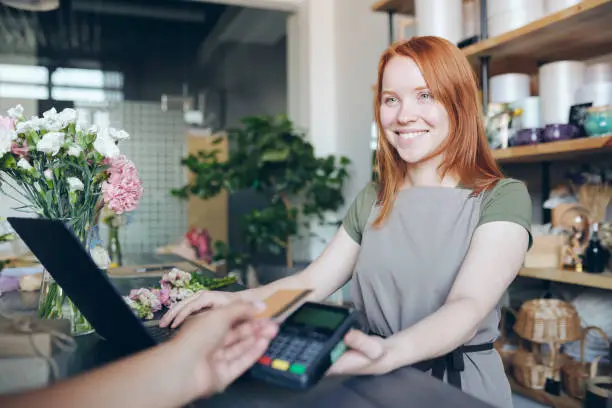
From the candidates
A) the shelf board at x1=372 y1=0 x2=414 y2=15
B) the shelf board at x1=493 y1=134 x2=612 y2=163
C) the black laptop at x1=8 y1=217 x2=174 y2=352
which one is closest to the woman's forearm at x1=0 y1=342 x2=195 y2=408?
the black laptop at x1=8 y1=217 x2=174 y2=352

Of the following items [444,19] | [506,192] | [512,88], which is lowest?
[506,192]

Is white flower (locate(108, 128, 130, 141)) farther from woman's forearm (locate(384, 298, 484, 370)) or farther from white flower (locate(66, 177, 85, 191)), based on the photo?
woman's forearm (locate(384, 298, 484, 370))

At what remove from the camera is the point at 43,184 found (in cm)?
88

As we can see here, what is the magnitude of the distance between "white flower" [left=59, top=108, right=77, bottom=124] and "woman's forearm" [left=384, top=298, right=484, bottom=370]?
632mm

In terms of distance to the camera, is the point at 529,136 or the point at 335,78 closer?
the point at 529,136

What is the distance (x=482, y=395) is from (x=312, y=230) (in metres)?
2.47

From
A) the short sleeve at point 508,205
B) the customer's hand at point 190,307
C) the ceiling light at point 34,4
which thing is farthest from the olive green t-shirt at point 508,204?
the ceiling light at point 34,4

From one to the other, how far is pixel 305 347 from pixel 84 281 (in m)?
0.27

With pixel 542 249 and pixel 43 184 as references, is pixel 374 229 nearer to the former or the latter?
pixel 43 184

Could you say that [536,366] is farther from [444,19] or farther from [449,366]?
[444,19]

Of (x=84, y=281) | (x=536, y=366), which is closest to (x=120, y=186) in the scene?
(x=84, y=281)

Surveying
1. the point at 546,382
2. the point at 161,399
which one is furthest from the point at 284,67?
the point at 161,399

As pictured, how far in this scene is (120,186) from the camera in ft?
3.05

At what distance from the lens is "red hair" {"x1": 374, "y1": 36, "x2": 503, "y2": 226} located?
1030mm
